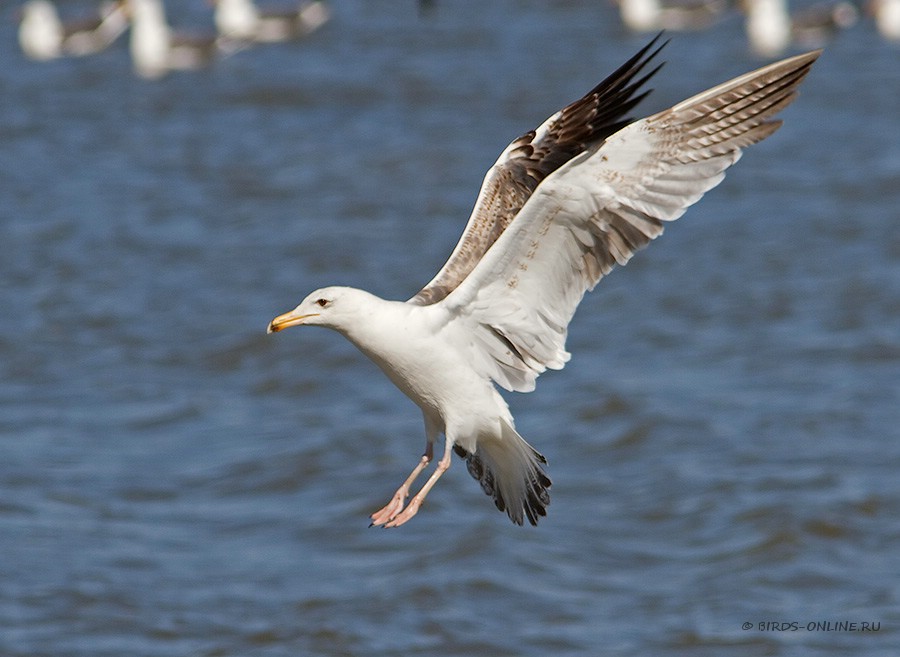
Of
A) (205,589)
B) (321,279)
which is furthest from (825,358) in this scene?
(205,589)

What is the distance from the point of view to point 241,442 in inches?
462

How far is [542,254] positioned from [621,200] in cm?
34

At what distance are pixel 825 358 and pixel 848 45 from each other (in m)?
12.3

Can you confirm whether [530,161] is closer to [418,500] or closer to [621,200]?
[621,200]

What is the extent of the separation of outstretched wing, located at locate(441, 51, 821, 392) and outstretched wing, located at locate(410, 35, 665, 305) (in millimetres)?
189

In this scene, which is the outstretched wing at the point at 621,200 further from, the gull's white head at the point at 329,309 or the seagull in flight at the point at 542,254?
the gull's white head at the point at 329,309

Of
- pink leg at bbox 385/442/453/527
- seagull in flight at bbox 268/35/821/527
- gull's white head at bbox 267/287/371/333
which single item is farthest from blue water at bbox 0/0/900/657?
gull's white head at bbox 267/287/371/333

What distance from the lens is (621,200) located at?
6168mm

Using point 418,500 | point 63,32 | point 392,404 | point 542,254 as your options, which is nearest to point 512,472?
point 418,500

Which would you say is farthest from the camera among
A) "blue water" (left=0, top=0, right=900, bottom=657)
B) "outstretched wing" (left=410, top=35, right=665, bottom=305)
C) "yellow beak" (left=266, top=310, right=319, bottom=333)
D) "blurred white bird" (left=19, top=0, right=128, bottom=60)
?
"blurred white bird" (left=19, top=0, right=128, bottom=60)

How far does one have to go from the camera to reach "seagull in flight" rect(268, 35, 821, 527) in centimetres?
610

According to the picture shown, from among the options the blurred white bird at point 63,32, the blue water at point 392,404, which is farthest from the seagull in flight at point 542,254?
the blurred white bird at point 63,32

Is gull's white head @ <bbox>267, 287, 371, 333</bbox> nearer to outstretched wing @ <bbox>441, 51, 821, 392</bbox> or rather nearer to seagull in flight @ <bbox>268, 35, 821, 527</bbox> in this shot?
seagull in flight @ <bbox>268, 35, 821, 527</bbox>

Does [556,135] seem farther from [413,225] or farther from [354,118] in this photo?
[354,118]
